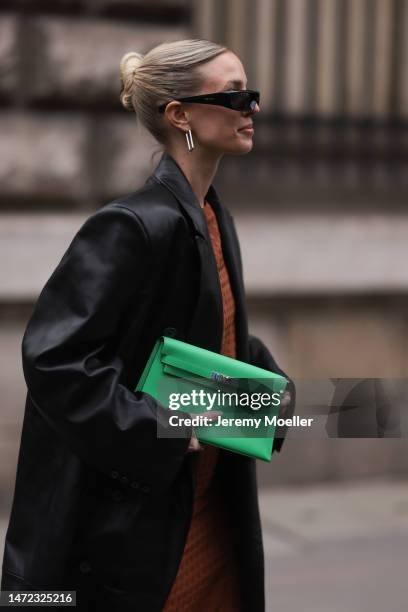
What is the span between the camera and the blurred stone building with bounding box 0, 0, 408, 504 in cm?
604

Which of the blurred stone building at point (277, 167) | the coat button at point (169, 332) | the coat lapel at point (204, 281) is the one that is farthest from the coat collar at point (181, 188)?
the blurred stone building at point (277, 167)

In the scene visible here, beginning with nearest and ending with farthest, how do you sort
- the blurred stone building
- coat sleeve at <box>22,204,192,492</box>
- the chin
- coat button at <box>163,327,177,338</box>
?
coat sleeve at <box>22,204,192,492</box> → coat button at <box>163,327,177,338</box> → the chin → the blurred stone building

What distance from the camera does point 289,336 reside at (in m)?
6.74

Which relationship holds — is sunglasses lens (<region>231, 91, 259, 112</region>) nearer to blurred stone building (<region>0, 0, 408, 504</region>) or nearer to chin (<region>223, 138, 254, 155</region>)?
chin (<region>223, 138, 254, 155</region>)

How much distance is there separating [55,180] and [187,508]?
3.70 metres

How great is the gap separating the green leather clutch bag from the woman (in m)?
0.04

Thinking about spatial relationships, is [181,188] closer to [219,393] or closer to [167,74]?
[167,74]

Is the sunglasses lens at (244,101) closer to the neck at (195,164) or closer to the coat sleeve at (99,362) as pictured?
the neck at (195,164)

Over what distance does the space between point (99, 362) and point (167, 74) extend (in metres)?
0.64

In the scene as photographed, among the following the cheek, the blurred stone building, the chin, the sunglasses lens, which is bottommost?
the blurred stone building

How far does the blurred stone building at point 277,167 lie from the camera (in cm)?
604

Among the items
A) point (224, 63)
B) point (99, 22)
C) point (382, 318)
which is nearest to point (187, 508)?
point (224, 63)

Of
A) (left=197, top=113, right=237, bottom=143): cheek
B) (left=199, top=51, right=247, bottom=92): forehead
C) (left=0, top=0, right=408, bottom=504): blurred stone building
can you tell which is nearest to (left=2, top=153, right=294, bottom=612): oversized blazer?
(left=197, top=113, right=237, bottom=143): cheek

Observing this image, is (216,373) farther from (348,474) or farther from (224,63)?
(348,474)
